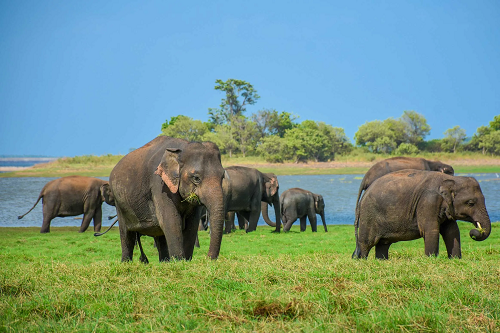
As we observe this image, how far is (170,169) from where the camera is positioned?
8.45m

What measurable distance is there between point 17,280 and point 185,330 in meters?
2.78

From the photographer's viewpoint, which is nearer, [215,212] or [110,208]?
[215,212]

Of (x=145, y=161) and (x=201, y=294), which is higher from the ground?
(x=145, y=161)

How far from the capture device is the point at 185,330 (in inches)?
184

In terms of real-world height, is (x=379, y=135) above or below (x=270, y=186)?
above

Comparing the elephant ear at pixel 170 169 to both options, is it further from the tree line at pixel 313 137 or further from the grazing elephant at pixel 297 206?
the tree line at pixel 313 137

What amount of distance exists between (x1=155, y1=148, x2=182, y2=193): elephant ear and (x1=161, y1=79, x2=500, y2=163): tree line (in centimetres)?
6962

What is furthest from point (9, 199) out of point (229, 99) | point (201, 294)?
point (229, 99)

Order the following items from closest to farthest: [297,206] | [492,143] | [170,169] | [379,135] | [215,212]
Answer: [215,212]
[170,169]
[297,206]
[492,143]
[379,135]

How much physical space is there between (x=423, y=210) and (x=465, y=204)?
2.23 ft

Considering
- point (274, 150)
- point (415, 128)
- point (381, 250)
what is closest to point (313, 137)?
point (274, 150)

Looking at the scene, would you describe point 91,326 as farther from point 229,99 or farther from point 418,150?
point 229,99

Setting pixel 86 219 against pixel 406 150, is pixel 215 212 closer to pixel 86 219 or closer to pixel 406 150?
pixel 86 219

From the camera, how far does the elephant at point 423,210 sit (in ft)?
31.2
